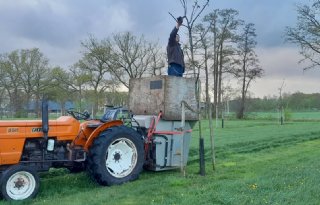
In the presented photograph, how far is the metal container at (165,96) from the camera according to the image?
328 inches

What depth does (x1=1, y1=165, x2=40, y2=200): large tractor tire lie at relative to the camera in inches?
255

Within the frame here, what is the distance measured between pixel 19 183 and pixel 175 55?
378 cm

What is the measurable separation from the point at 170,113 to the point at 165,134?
1.31 feet

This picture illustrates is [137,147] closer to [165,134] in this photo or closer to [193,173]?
[165,134]

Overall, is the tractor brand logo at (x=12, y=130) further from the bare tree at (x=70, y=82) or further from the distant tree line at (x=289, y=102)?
the distant tree line at (x=289, y=102)

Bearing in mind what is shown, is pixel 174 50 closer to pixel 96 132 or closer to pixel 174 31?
pixel 174 31

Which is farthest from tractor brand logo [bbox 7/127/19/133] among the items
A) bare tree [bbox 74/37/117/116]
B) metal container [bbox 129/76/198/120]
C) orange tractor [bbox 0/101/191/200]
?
bare tree [bbox 74/37/117/116]

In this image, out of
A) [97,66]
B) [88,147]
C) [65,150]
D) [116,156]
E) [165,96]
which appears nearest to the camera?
[65,150]

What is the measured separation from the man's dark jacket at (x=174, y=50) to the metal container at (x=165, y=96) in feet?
1.49

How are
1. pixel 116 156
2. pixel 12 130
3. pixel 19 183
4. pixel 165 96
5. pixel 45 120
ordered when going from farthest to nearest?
pixel 165 96 < pixel 116 156 < pixel 45 120 < pixel 12 130 < pixel 19 183

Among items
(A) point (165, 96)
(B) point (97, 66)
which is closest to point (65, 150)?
(A) point (165, 96)

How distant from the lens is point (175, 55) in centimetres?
871

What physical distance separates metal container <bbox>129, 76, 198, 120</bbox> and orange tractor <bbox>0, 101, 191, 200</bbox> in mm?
205

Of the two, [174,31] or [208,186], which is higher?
[174,31]
